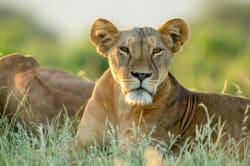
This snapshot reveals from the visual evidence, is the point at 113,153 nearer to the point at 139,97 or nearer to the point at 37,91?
the point at 139,97

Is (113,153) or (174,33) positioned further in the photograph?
(174,33)

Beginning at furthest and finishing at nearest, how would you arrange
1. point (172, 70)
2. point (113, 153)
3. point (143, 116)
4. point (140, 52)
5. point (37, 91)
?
point (172, 70) < point (37, 91) < point (143, 116) < point (140, 52) < point (113, 153)

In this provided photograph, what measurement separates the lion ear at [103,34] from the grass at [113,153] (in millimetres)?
482

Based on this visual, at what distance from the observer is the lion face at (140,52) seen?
6.40 m

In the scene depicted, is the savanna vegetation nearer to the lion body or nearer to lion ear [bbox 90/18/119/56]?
the lion body

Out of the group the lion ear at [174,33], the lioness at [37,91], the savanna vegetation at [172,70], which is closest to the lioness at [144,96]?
the lion ear at [174,33]

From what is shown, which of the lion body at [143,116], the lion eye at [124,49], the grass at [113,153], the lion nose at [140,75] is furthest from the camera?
the lion body at [143,116]

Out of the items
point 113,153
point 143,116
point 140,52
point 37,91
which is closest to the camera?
point 113,153

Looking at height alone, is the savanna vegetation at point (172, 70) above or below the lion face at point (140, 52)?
below

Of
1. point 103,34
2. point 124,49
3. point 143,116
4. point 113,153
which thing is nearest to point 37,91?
point 103,34

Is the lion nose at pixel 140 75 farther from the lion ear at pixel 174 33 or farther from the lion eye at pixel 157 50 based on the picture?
the lion ear at pixel 174 33

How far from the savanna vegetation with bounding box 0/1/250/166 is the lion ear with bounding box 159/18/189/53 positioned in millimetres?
506

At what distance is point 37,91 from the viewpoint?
760 centimetres

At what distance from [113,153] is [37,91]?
1.57 meters
